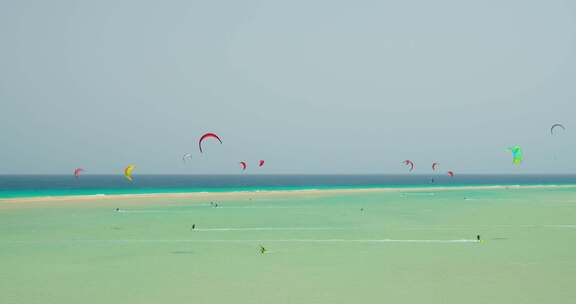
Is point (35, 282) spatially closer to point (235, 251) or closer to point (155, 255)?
point (155, 255)

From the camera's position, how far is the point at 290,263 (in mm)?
12727

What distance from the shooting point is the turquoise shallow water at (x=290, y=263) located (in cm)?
946

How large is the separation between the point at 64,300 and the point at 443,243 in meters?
10.3

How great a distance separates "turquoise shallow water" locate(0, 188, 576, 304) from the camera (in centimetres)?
946

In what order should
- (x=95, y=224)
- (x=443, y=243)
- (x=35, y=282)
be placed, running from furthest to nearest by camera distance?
(x=95, y=224) → (x=443, y=243) → (x=35, y=282)

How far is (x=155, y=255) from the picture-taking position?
46.2 feet

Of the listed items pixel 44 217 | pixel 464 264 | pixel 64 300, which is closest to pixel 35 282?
pixel 64 300

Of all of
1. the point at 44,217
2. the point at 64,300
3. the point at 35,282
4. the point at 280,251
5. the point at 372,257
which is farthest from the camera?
the point at 44,217

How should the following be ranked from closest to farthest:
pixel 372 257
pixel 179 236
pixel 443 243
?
pixel 372 257, pixel 443 243, pixel 179 236

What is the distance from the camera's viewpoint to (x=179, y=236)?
18672mm

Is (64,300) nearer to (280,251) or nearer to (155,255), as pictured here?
(155,255)

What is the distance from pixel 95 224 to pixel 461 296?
17.3 m

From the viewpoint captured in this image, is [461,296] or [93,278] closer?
[461,296]

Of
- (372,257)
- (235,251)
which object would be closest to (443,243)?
(372,257)
